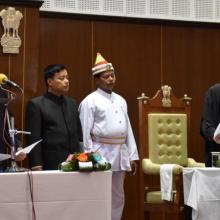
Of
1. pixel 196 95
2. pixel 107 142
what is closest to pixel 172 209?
pixel 107 142

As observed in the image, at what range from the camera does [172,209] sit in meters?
4.47

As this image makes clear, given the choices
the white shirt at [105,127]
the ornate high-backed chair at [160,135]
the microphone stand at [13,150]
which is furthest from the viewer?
the ornate high-backed chair at [160,135]

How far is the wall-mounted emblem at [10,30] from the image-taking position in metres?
4.77

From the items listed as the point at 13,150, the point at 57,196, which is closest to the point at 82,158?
the point at 57,196

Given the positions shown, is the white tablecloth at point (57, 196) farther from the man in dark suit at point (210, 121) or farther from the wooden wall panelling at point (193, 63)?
the wooden wall panelling at point (193, 63)

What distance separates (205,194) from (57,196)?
1.07m

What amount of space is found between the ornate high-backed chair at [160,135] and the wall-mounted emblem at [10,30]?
1.36 meters

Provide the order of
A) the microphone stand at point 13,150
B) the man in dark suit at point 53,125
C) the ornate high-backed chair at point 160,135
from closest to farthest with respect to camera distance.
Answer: the microphone stand at point 13,150 < the man in dark suit at point 53,125 < the ornate high-backed chair at point 160,135

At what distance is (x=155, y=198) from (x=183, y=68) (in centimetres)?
191

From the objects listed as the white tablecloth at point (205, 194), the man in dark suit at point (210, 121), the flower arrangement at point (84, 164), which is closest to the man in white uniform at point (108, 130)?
the man in dark suit at point (210, 121)

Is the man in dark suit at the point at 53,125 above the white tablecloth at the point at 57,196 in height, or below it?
above

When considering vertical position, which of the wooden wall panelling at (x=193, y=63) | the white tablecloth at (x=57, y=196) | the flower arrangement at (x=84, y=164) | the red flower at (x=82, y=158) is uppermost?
the wooden wall panelling at (x=193, y=63)

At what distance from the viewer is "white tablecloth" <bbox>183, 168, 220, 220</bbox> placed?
11.7 feet

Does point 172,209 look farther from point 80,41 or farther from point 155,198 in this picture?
point 80,41
